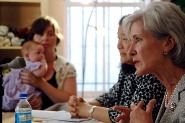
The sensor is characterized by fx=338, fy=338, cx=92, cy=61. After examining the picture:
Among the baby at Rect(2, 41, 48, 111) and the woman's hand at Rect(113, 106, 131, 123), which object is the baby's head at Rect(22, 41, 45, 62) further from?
the woman's hand at Rect(113, 106, 131, 123)

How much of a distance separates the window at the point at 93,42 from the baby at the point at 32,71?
3.96 feet

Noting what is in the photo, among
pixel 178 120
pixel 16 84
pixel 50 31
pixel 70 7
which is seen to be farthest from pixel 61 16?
pixel 178 120

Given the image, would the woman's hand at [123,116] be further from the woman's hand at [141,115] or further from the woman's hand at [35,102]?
the woman's hand at [35,102]

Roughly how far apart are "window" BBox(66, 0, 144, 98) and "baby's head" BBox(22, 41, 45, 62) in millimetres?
1196

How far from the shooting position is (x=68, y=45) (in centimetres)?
363

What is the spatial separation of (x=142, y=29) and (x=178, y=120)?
383mm

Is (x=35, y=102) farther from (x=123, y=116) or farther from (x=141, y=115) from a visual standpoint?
(x=141, y=115)

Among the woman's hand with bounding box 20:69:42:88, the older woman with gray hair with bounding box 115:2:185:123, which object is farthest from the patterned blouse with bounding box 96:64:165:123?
the woman's hand with bounding box 20:69:42:88

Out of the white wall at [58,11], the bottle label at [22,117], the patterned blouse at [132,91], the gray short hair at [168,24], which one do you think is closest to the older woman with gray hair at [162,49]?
the gray short hair at [168,24]

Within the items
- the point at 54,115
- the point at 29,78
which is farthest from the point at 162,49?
the point at 29,78

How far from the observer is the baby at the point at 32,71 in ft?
7.69

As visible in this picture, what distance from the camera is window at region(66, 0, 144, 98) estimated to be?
11.8 feet

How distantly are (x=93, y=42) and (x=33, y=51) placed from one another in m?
1.30

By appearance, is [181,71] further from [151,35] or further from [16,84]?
[16,84]
